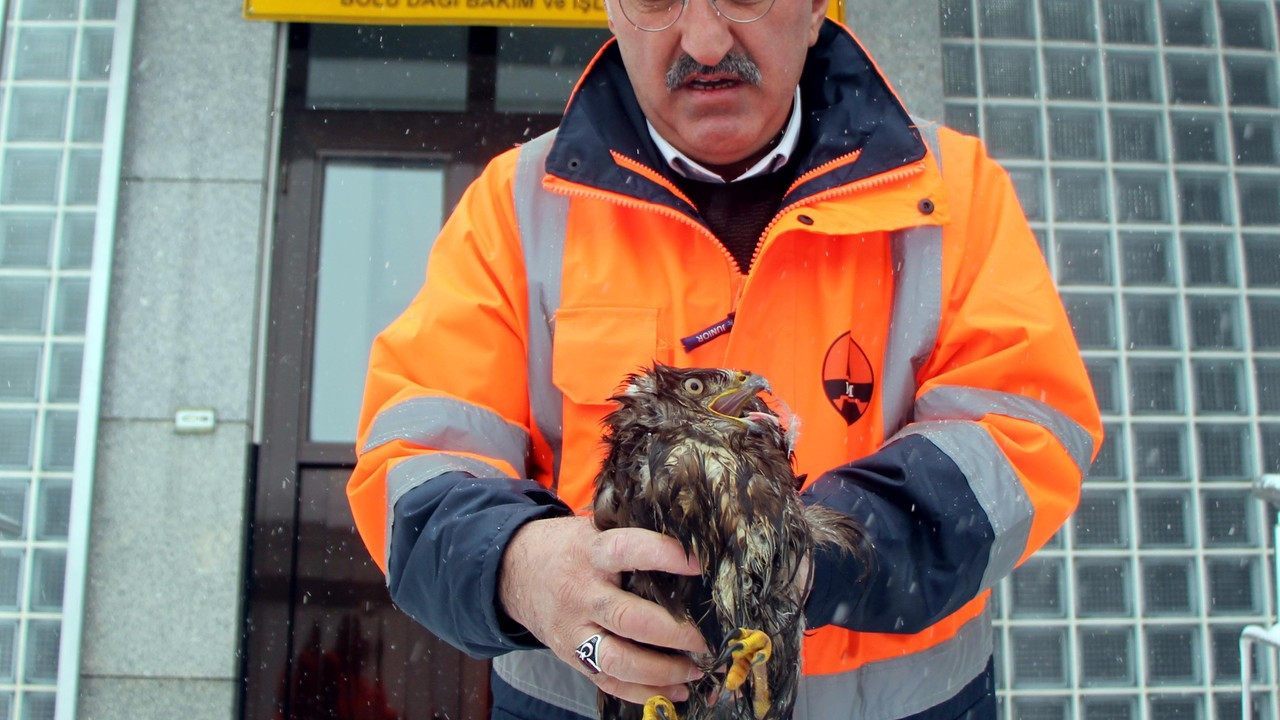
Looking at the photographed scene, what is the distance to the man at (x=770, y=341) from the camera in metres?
1.71

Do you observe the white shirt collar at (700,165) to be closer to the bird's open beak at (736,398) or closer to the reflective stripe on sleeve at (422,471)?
the bird's open beak at (736,398)

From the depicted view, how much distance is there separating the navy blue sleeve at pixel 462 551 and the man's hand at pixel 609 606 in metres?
0.06

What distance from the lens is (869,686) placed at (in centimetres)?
195

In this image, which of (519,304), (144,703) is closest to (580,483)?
(519,304)

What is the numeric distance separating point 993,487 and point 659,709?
74 centimetres

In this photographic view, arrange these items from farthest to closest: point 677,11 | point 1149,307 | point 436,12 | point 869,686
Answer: point 1149,307 < point 436,12 < point 677,11 < point 869,686

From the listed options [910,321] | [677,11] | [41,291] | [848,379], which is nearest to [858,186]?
[910,321]

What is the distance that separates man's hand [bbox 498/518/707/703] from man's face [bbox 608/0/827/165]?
1.01 m

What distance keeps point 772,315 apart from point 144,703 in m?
4.69

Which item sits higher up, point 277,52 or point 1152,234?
point 277,52

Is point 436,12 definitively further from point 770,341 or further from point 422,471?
point 422,471

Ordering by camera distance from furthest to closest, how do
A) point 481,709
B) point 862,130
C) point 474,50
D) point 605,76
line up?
point 474,50 < point 481,709 < point 605,76 < point 862,130

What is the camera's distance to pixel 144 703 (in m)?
5.06

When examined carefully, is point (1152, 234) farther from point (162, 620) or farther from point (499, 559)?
point (162, 620)
